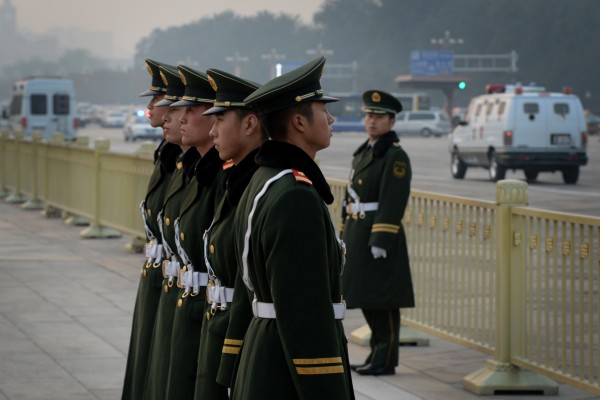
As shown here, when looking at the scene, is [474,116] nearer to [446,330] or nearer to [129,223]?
[129,223]

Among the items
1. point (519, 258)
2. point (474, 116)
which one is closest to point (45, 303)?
point (519, 258)

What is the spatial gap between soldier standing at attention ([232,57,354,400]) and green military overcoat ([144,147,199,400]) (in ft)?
4.58

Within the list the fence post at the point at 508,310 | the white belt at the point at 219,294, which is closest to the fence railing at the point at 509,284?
the fence post at the point at 508,310

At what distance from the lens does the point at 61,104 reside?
1890 inches

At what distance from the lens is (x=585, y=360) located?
24.5 feet

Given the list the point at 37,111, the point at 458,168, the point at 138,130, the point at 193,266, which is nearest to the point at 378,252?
the point at 193,266

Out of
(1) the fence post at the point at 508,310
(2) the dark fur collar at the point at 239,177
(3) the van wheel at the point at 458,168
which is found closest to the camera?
(2) the dark fur collar at the point at 239,177

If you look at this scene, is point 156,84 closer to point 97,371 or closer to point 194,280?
point 194,280

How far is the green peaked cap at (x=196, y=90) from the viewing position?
18.1 feet

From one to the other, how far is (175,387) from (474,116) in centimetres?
2736

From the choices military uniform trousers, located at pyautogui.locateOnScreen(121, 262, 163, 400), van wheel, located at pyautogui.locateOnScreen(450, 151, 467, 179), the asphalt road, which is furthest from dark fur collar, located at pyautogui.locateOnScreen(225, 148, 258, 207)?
van wheel, located at pyautogui.locateOnScreen(450, 151, 467, 179)

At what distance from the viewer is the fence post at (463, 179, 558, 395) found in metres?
8.06

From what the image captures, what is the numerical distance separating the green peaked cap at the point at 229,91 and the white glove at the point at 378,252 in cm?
409

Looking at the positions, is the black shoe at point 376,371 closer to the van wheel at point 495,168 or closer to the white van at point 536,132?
the white van at point 536,132
